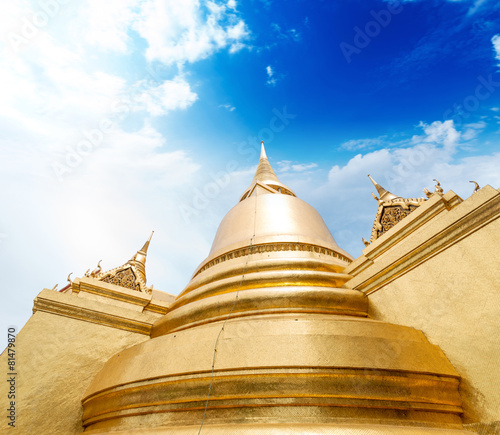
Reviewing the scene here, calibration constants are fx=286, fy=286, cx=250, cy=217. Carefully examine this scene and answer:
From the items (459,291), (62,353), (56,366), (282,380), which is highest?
(62,353)

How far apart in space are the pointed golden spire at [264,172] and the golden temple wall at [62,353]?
647cm

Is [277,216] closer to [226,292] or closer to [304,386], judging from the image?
[226,292]

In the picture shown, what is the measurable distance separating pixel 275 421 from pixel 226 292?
207 cm

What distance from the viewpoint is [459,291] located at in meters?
2.87

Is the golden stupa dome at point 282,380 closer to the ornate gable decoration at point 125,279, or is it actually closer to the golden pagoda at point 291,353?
the golden pagoda at point 291,353

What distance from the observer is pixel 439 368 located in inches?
99.0

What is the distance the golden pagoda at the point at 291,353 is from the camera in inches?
88.4

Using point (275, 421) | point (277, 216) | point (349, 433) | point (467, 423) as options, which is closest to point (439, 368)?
point (467, 423)

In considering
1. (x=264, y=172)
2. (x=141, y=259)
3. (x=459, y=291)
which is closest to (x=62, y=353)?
(x=141, y=259)

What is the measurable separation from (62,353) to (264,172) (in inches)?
318

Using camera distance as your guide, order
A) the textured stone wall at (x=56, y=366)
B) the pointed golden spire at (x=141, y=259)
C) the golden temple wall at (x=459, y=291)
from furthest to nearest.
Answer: the pointed golden spire at (x=141, y=259) → the textured stone wall at (x=56, y=366) → the golden temple wall at (x=459, y=291)

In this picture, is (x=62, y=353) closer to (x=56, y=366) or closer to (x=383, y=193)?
(x=56, y=366)

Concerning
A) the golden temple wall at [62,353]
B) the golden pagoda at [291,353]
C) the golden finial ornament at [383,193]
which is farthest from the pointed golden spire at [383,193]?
the golden temple wall at [62,353]

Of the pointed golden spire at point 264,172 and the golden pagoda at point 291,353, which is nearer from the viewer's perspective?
the golden pagoda at point 291,353
